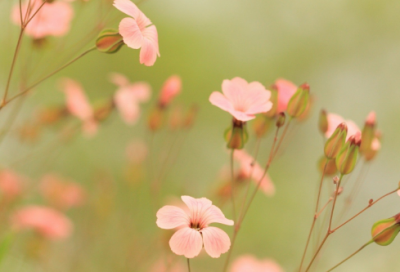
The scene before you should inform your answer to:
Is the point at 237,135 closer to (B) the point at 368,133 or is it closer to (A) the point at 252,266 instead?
(B) the point at 368,133

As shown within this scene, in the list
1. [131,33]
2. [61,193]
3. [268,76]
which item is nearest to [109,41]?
[131,33]

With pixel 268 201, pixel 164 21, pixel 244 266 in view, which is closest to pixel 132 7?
pixel 244 266

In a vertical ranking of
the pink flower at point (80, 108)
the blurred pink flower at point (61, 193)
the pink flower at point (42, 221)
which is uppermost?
the pink flower at point (80, 108)

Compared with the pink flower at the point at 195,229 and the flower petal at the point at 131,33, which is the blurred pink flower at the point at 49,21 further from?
the pink flower at the point at 195,229

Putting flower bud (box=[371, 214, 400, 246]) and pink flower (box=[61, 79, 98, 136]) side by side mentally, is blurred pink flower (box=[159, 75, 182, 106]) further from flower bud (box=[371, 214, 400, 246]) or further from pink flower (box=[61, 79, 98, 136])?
flower bud (box=[371, 214, 400, 246])

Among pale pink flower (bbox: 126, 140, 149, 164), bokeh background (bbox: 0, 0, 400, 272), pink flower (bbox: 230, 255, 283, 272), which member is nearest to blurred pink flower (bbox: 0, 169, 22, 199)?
pale pink flower (bbox: 126, 140, 149, 164)

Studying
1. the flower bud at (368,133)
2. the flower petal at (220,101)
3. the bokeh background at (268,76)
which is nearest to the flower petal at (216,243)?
the flower petal at (220,101)
